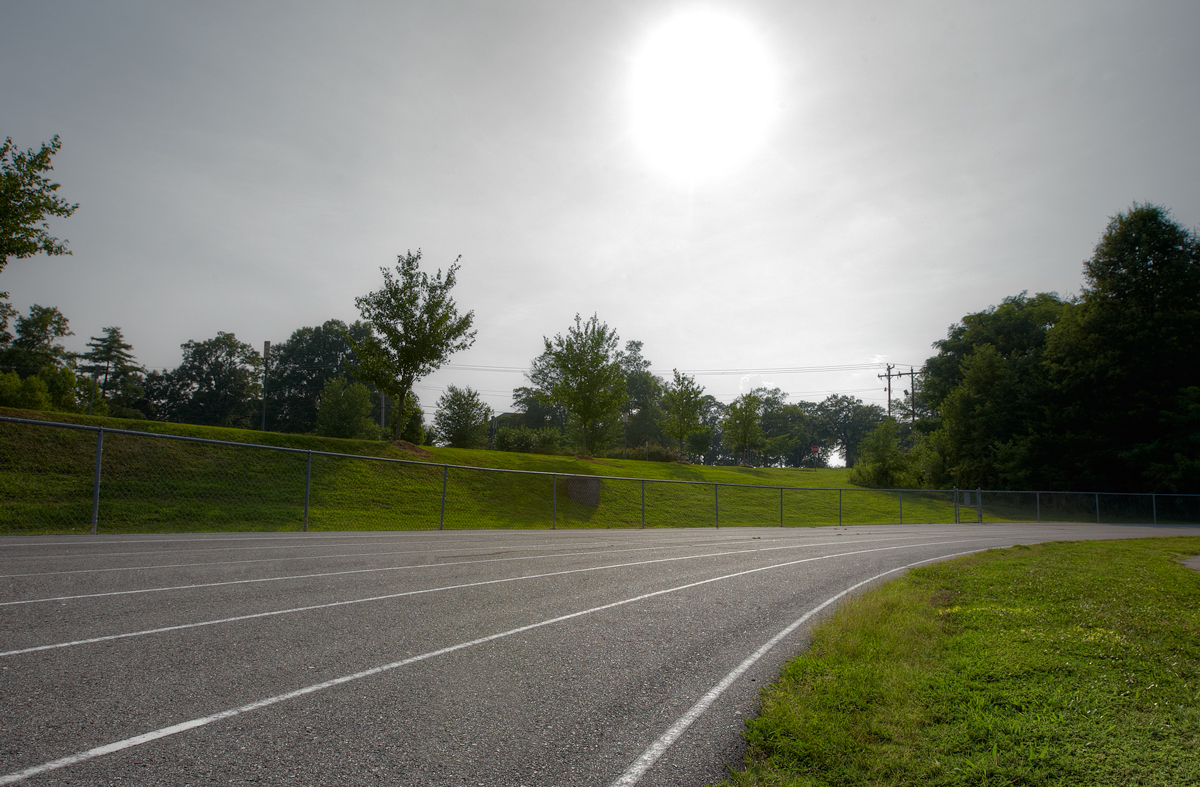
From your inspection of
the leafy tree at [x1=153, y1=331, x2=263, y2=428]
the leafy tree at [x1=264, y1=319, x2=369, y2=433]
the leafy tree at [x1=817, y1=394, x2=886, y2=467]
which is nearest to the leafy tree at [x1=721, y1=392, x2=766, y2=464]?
the leafy tree at [x1=264, y1=319, x2=369, y2=433]

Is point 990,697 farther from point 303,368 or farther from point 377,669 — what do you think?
point 303,368

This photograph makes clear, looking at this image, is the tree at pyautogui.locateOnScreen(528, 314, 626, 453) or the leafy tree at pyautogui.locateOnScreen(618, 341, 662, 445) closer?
the tree at pyautogui.locateOnScreen(528, 314, 626, 453)

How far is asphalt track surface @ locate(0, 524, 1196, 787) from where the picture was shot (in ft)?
9.39

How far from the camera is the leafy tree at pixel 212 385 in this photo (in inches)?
3034

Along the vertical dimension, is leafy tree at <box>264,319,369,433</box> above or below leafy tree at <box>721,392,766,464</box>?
above

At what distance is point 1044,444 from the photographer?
3834 centimetres

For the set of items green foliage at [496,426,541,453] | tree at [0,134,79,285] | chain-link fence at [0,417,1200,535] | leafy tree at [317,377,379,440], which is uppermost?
tree at [0,134,79,285]

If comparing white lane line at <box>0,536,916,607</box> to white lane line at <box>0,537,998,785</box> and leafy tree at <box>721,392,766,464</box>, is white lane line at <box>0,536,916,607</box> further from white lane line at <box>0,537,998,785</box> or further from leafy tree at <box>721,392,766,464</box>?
leafy tree at <box>721,392,766,464</box>

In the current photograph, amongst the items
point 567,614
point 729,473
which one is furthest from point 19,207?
point 729,473

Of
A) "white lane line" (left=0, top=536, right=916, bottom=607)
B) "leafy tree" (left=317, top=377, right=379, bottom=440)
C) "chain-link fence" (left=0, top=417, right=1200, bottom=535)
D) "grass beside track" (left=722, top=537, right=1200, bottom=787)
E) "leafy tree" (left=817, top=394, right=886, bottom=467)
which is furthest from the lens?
"leafy tree" (left=817, top=394, right=886, bottom=467)

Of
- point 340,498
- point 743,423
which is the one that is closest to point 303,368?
point 743,423

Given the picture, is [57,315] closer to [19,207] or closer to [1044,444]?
[19,207]

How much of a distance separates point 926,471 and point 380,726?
49.4 metres

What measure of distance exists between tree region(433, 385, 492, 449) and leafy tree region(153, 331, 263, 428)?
43.8m
